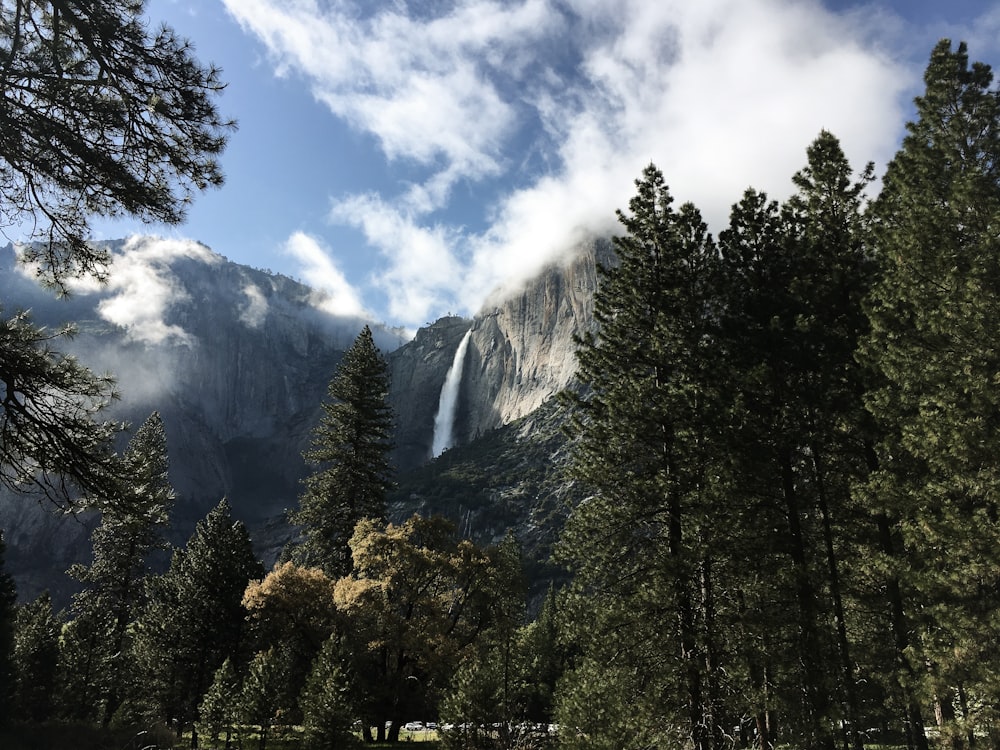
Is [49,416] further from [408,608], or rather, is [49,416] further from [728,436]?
[408,608]

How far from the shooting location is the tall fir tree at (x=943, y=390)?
10.1 metres

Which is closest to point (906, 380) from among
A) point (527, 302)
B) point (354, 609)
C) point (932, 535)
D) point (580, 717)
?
point (932, 535)

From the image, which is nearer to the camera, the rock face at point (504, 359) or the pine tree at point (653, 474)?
the pine tree at point (653, 474)

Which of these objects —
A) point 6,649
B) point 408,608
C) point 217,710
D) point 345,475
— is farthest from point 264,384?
point 408,608

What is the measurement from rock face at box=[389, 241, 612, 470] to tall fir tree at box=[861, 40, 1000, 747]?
3737 inches

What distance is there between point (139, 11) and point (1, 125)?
7.04 feet

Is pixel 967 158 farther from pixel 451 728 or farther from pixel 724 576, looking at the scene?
pixel 451 728

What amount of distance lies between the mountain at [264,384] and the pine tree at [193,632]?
6168 centimetres

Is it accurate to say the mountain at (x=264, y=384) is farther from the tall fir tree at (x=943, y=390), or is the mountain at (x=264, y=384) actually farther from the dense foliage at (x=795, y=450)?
the tall fir tree at (x=943, y=390)

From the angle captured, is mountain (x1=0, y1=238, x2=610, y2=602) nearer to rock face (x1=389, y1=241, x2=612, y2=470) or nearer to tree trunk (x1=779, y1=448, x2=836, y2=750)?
rock face (x1=389, y1=241, x2=612, y2=470)

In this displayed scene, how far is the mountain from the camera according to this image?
104 metres

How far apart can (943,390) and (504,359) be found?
402ft

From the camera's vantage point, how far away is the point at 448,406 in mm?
144125

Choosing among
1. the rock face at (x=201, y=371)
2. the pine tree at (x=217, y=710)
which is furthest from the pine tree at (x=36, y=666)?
the rock face at (x=201, y=371)
